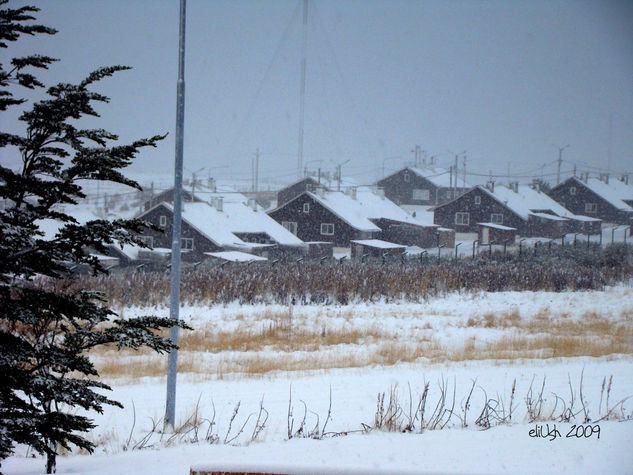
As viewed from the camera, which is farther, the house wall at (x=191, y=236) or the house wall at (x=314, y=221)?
the house wall at (x=314, y=221)

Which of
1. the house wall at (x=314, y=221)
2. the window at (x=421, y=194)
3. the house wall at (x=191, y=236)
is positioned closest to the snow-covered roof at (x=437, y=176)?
the window at (x=421, y=194)

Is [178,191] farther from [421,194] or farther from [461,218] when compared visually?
[421,194]

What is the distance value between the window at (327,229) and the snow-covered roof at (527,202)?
16.9 metres

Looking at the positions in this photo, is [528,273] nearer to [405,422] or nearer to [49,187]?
A: [405,422]

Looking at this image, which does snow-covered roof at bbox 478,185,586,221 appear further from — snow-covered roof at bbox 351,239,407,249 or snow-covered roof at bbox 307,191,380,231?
snow-covered roof at bbox 351,239,407,249

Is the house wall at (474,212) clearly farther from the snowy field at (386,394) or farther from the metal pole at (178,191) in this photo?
the metal pole at (178,191)

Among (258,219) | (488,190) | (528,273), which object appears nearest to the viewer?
(528,273)

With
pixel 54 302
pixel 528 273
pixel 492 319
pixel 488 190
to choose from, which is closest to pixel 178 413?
pixel 54 302

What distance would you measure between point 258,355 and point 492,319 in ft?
28.6

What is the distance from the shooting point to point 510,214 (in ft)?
178

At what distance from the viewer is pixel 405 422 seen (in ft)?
25.8

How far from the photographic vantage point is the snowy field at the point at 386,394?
6.12 m

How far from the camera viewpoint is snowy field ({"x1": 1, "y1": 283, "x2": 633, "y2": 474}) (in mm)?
6117

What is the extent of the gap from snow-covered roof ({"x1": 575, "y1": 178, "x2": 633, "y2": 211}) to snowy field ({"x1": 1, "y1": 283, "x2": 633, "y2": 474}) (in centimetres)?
3157
